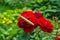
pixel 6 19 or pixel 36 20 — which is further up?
pixel 36 20

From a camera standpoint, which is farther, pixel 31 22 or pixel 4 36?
pixel 4 36

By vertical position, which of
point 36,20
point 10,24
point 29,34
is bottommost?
point 10,24

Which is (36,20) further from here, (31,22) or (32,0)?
(32,0)

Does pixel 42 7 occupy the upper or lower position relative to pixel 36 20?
lower

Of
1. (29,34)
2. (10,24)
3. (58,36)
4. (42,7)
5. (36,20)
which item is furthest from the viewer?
(42,7)

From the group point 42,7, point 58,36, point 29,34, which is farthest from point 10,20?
point 58,36

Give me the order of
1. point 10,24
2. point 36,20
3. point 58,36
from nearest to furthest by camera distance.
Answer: point 58,36 → point 36,20 → point 10,24

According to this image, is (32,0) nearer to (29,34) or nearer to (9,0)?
(9,0)

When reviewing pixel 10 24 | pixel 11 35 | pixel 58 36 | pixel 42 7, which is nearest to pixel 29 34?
pixel 58 36

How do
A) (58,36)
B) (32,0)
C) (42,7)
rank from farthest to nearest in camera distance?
1. (32,0)
2. (42,7)
3. (58,36)
